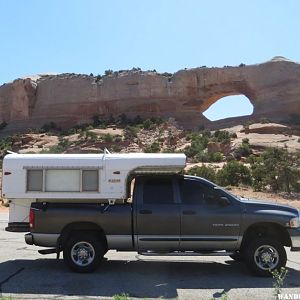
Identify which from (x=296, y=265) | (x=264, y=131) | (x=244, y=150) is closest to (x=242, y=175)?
(x=244, y=150)

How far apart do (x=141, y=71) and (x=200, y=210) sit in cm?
7275

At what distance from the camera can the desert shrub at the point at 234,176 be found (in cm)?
3002

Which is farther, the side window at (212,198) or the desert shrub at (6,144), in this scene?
the desert shrub at (6,144)

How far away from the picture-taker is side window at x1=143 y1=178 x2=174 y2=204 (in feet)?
29.4

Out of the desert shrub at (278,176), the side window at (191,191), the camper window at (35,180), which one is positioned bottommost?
the side window at (191,191)

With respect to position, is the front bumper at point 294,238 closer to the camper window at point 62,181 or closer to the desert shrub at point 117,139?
the camper window at point 62,181

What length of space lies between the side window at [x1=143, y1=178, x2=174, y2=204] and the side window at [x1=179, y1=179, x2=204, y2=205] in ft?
0.69

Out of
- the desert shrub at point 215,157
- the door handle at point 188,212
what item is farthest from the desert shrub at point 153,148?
the door handle at point 188,212

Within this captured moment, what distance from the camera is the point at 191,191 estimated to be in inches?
356

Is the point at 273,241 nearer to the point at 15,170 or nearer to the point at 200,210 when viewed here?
the point at 200,210

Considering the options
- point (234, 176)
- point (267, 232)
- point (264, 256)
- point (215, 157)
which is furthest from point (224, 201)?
point (215, 157)

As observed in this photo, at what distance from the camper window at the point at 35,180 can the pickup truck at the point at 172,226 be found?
0.30m

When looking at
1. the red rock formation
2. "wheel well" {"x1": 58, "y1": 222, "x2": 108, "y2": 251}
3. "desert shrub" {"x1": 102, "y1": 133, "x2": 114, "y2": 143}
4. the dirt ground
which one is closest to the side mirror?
"wheel well" {"x1": 58, "y1": 222, "x2": 108, "y2": 251}

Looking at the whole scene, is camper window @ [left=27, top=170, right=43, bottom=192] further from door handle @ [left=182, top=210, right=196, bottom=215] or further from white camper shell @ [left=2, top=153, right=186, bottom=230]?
door handle @ [left=182, top=210, right=196, bottom=215]
